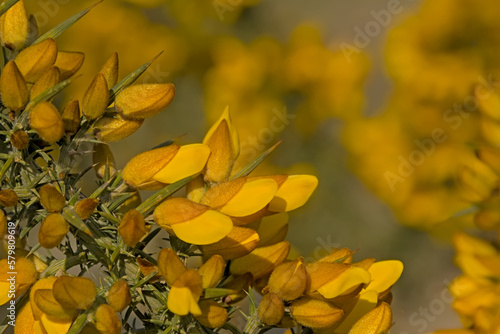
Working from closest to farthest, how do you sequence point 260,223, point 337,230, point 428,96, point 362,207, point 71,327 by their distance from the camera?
point 71,327 → point 260,223 → point 428,96 → point 337,230 → point 362,207

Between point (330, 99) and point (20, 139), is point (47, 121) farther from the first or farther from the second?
point (330, 99)

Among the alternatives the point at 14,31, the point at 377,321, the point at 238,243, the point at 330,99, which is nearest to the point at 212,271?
the point at 238,243

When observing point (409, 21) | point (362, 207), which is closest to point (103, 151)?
point (409, 21)

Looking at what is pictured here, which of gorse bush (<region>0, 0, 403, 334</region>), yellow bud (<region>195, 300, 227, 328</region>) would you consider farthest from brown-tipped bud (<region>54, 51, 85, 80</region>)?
yellow bud (<region>195, 300, 227, 328</region>)

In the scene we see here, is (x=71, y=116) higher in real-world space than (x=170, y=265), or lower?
higher

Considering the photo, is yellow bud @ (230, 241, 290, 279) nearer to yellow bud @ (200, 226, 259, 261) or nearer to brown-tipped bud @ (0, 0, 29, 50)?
yellow bud @ (200, 226, 259, 261)

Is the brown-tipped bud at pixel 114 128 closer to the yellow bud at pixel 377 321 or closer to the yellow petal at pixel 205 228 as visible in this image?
the yellow petal at pixel 205 228

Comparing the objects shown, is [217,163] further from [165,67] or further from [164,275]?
[165,67]
